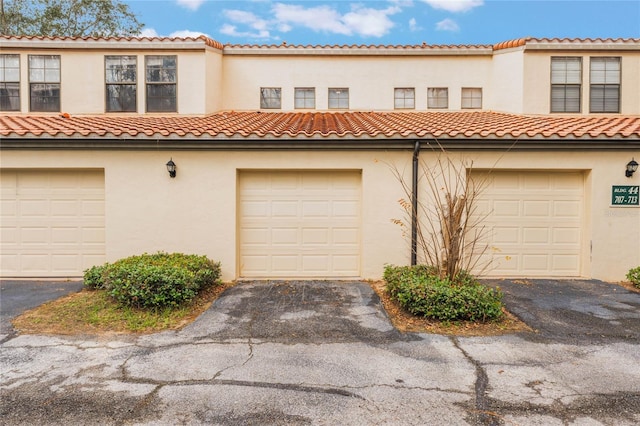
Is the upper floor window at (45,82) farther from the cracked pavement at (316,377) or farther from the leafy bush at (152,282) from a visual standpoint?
the cracked pavement at (316,377)

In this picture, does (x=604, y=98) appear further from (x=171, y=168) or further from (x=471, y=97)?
(x=171, y=168)

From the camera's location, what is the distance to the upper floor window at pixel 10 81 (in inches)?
407

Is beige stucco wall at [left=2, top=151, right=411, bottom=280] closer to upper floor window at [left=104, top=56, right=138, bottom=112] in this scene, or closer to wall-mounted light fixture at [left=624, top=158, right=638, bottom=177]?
upper floor window at [left=104, top=56, right=138, bottom=112]

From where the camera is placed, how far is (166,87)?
1057 cm

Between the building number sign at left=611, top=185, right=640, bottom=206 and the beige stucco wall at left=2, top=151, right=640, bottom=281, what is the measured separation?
100 millimetres

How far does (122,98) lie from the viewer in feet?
34.6

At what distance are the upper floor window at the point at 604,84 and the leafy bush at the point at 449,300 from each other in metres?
8.39

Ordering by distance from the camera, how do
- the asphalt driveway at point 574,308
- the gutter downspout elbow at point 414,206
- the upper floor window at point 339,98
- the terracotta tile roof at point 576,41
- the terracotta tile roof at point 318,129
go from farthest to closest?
the upper floor window at point 339,98 < the terracotta tile roof at point 576,41 < the gutter downspout elbow at point 414,206 < the terracotta tile roof at point 318,129 < the asphalt driveway at point 574,308

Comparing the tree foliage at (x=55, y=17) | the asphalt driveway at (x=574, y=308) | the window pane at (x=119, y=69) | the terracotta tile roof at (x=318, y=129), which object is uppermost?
the tree foliage at (x=55, y=17)

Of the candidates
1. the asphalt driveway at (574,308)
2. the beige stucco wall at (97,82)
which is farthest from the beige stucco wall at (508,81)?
the beige stucco wall at (97,82)

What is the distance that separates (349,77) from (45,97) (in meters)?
8.97

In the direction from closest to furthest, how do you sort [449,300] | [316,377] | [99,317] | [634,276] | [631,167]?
[316,377] < [449,300] < [99,317] < [634,276] < [631,167]

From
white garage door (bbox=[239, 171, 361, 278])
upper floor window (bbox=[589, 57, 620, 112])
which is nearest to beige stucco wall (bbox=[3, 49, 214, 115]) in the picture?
white garage door (bbox=[239, 171, 361, 278])

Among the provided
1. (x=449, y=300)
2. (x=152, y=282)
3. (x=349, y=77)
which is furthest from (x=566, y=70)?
(x=152, y=282)
